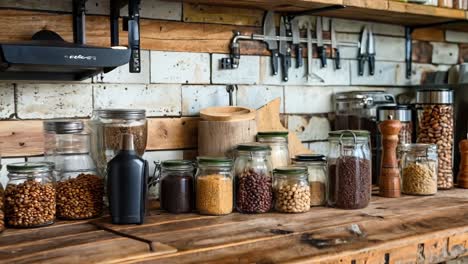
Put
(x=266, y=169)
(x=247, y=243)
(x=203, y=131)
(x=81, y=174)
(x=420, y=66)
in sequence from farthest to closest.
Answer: (x=420, y=66)
(x=203, y=131)
(x=266, y=169)
(x=81, y=174)
(x=247, y=243)

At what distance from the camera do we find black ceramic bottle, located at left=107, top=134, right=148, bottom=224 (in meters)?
1.55

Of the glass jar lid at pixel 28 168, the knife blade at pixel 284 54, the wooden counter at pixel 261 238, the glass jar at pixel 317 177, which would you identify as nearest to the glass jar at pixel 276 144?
the glass jar at pixel 317 177

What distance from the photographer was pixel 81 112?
1855 mm

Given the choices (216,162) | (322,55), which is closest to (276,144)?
(216,162)

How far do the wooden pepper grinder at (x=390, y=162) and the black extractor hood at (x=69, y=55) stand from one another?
2.74ft

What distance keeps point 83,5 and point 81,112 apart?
0.32 metres

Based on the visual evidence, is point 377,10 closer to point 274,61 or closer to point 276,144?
point 274,61

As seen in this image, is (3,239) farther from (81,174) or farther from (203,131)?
(203,131)

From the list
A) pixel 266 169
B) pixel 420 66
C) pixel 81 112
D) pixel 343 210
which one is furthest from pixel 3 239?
pixel 420 66

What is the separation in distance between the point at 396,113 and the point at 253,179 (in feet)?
2.38

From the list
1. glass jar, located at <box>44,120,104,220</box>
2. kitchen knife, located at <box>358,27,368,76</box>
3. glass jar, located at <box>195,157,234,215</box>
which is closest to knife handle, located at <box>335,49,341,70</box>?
kitchen knife, located at <box>358,27,368,76</box>

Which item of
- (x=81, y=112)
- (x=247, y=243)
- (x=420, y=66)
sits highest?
(x=420, y=66)

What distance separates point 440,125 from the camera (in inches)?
86.2

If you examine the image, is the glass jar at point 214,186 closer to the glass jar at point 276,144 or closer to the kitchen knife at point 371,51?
the glass jar at point 276,144
